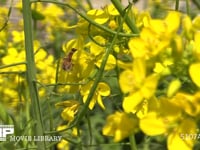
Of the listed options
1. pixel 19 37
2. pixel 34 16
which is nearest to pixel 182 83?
pixel 34 16

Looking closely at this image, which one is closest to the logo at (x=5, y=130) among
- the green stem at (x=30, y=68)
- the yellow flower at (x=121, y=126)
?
the green stem at (x=30, y=68)

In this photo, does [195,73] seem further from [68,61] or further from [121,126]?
[68,61]

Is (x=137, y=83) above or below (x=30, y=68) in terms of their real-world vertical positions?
below

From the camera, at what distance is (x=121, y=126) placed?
63 cm

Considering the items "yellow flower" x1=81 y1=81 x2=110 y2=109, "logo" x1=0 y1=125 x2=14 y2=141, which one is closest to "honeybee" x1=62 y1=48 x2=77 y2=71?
"yellow flower" x1=81 y1=81 x2=110 y2=109

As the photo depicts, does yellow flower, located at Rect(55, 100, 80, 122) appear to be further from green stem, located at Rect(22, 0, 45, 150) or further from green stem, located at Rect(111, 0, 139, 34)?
green stem, located at Rect(111, 0, 139, 34)

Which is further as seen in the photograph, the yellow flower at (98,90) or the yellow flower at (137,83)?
the yellow flower at (98,90)

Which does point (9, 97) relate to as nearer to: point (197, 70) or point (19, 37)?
point (19, 37)

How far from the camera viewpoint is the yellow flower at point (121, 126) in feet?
2.06

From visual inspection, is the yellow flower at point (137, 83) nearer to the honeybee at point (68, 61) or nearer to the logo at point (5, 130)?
the honeybee at point (68, 61)

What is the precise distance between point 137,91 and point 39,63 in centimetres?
129

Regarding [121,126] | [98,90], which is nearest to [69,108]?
[98,90]

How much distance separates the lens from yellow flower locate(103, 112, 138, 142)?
63cm

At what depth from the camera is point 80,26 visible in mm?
975
